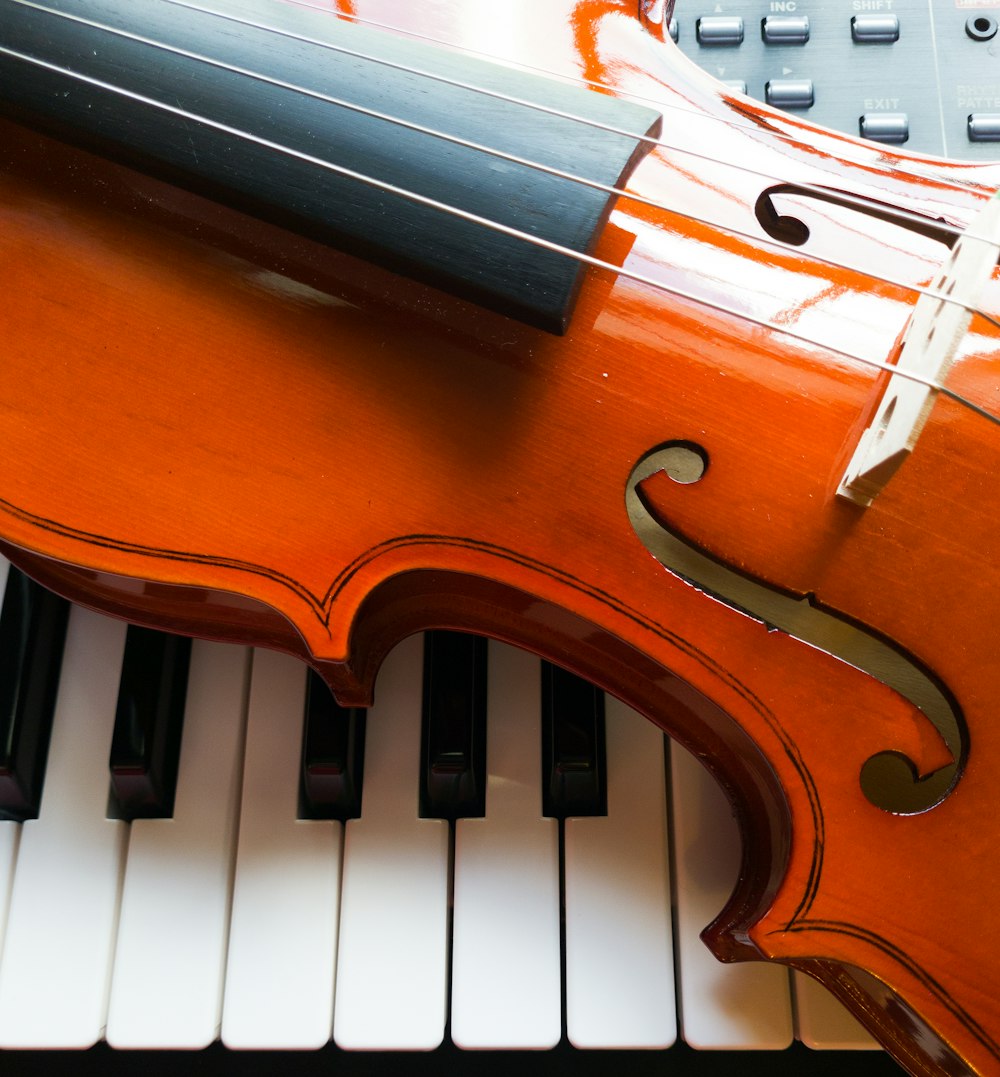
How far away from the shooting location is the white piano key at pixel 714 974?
29.6 inches

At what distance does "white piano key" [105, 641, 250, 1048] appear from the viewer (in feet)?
2.53

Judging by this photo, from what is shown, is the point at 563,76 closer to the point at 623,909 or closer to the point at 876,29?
the point at 876,29

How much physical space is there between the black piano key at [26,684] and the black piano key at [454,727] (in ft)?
1.10

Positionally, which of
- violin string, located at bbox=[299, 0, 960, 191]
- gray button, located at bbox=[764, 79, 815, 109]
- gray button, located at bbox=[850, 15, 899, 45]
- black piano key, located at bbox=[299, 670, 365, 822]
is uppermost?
gray button, located at bbox=[850, 15, 899, 45]

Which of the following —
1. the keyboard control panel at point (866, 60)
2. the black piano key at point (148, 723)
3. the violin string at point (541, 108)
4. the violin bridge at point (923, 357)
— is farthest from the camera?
the keyboard control panel at point (866, 60)

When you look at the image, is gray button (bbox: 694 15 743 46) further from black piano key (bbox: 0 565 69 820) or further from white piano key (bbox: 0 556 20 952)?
white piano key (bbox: 0 556 20 952)

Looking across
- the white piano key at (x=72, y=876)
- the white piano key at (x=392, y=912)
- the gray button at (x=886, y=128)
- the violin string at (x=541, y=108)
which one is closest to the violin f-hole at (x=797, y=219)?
the violin string at (x=541, y=108)

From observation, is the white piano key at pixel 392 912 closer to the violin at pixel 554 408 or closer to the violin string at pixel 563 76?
the violin at pixel 554 408

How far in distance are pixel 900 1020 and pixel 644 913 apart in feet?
0.67

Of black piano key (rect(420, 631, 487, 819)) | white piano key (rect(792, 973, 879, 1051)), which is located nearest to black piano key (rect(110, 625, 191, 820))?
black piano key (rect(420, 631, 487, 819))

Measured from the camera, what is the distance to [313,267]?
714 mm

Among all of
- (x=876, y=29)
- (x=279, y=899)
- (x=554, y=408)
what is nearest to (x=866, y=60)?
(x=876, y=29)

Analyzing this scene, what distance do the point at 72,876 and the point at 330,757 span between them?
0.25 metres

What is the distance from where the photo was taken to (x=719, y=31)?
36.3 inches
